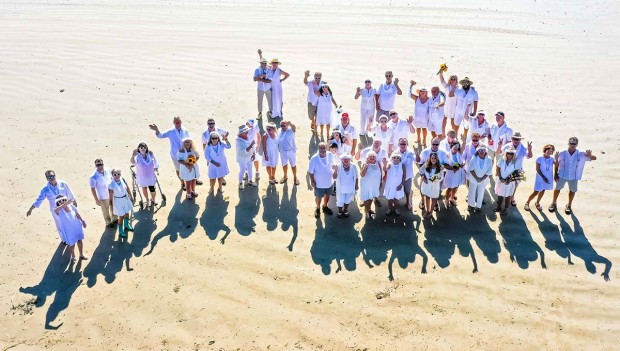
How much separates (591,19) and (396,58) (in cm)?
969

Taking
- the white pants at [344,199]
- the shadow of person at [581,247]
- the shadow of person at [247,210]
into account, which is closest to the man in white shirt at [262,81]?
the shadow of person at [247,210]

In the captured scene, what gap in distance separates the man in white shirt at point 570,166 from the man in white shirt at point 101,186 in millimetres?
8149

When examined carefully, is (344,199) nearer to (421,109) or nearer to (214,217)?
(214,217)

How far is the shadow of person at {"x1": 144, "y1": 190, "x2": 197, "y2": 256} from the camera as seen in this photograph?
30.2ft

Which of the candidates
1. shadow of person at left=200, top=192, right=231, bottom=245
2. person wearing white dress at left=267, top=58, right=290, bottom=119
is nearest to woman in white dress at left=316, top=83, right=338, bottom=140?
person wearing white dress at left=267, top=58, right=290, bottom=119

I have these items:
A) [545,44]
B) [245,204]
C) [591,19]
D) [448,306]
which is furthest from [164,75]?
[591,19]

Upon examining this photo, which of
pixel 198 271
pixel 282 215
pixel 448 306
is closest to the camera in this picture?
pixel 448 306

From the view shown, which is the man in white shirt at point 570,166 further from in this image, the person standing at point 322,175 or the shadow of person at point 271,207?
the shadow of person at point 271,207

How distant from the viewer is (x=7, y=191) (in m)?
10.6

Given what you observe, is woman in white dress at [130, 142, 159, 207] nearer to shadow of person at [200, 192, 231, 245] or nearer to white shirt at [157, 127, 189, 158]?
white shirt at [157, 127, 189, 158]

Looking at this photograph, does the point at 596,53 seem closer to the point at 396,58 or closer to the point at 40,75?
the point at 396,58

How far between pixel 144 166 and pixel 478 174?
6162 mm

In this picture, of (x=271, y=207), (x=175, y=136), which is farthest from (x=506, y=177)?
(x=175, y=136)

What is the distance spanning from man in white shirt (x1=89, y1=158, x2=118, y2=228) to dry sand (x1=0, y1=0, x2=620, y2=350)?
0.51 metres
